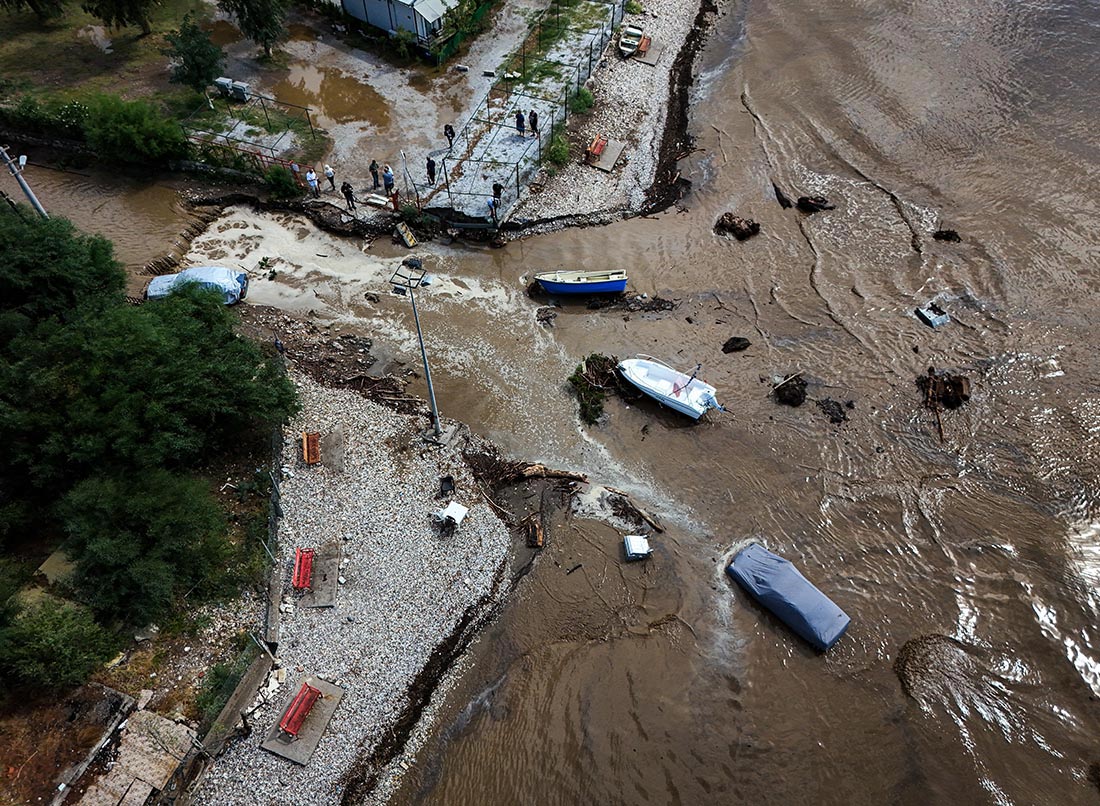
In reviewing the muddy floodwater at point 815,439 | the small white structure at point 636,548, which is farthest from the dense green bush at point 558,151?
the small white structure at point 636,548

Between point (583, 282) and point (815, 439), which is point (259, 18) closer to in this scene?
point (583, 282)

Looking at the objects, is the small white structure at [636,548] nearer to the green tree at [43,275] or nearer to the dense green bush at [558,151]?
the green tree at [43,275]

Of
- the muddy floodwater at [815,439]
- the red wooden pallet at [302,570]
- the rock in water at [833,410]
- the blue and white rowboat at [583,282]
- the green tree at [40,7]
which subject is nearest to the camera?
the muddy floodwater at [815,439]

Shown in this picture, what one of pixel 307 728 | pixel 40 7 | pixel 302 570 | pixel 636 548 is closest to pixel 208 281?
pixel 302 570

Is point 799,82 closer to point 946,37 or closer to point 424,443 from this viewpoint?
point 946,37

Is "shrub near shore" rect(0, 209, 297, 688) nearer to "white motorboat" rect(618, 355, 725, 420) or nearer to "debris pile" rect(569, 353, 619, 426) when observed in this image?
"debris pile" rect(569, 353, 619, 426)

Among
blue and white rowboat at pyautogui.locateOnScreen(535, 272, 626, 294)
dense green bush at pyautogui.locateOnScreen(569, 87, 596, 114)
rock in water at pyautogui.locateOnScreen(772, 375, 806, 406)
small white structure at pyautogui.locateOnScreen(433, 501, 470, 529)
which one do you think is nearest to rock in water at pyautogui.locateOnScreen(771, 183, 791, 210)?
blue and white rowboat at pyautogui.locateOnScreen(535, 272, 626, 294)
